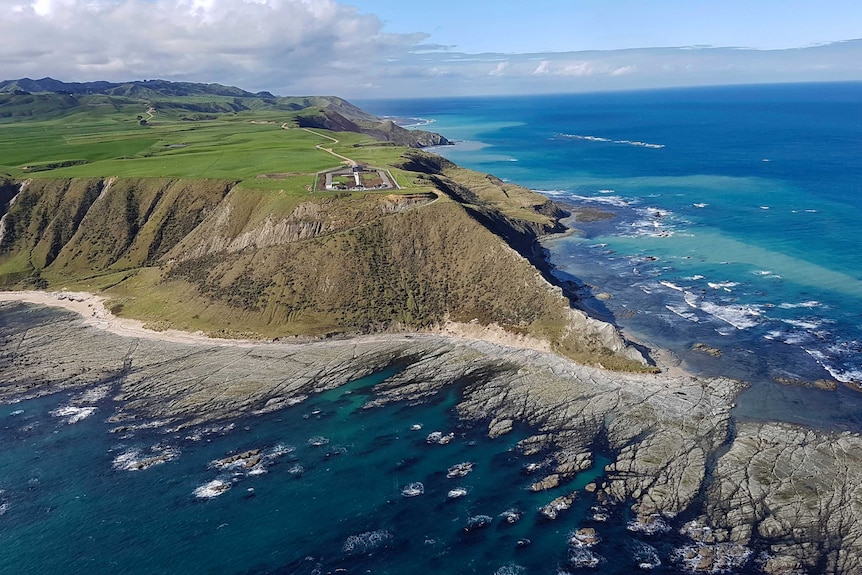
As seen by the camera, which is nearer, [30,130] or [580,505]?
[580,505]

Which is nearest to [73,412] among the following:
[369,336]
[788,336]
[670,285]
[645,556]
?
[369,336]

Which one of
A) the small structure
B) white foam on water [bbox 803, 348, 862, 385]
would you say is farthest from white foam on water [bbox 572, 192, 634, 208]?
white foam on water [bbox 803, 348, 862, 385]

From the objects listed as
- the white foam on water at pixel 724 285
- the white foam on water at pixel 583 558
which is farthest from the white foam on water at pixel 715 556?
A: the white foam on water at pixel 724 285

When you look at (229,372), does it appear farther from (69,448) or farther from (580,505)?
(580,505)

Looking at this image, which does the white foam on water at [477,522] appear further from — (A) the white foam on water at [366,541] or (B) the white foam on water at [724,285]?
(B) the white foam on water at [724,285]

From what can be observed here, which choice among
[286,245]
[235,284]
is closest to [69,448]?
[235,284]
